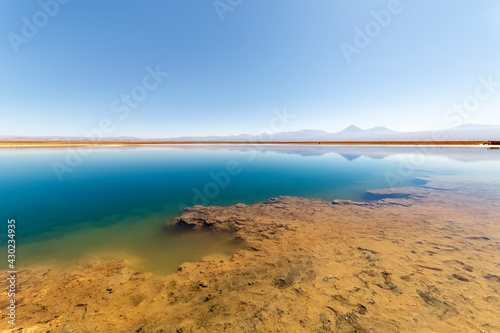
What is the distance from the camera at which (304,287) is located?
4.89 meters

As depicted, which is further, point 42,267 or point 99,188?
A: point 99,188

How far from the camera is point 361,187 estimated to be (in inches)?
656

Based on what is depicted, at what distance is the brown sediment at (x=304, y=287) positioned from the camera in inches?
155

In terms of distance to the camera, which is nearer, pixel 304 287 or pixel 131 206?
pixel 304 287

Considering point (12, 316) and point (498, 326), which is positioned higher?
point (498, 326)

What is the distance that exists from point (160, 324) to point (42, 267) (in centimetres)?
608

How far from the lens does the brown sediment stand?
12.9 feet

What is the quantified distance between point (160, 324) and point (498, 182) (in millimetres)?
28598

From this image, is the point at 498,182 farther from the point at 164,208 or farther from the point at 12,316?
the point at 12,316

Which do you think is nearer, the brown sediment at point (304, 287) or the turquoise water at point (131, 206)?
the brown sediment at point (304, 287)

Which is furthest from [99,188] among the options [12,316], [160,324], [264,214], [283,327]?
[283,327]

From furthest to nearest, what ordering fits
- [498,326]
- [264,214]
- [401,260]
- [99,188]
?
1. [99,188]
2. [264,214]
3. [401,260]
4. [498,326]

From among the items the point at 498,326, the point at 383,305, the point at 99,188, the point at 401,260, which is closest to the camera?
the point at 498,326

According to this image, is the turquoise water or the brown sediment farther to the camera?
the turquoise water
